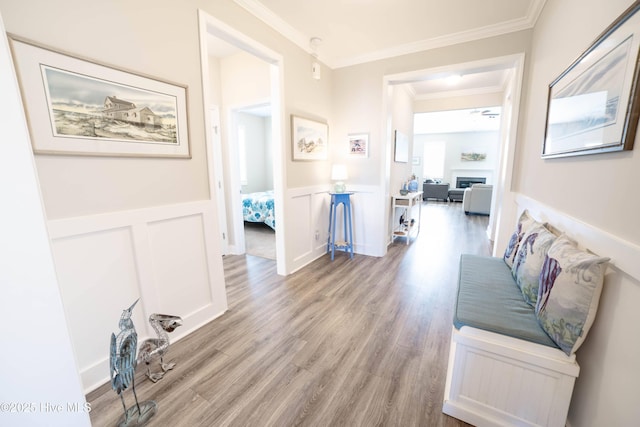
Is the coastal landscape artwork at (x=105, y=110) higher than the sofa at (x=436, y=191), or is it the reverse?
the coastal landscape artwork at (x=105, y=110)

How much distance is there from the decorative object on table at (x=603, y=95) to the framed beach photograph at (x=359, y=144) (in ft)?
6.86

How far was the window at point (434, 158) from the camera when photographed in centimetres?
1093

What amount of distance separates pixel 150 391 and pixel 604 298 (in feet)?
7.46

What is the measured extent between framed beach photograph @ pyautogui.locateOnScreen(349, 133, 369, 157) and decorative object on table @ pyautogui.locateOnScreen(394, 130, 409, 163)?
0.91 meters

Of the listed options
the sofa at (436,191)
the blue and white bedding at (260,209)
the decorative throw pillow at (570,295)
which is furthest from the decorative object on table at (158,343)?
the sofa at (436,191)

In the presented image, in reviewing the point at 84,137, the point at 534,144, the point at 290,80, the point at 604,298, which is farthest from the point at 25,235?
the point at 534,144

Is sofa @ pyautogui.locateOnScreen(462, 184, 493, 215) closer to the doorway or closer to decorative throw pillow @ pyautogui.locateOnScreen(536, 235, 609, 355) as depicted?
the doorway

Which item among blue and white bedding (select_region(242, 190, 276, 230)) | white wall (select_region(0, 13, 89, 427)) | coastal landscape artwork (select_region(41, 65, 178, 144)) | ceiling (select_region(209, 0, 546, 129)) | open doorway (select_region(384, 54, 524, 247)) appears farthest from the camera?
blue and white bedding (select_region(242, 190, 276, 230))

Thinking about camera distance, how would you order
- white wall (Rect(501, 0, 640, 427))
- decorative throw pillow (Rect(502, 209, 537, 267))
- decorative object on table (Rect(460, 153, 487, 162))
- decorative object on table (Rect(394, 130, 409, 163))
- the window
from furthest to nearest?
1. the window
2. decorative object on table (Rect(460, 153, 487, 162))
3. decorative object on table (Rect(394, 130, 409, 163))
4. decorative throw pillow (Rect(502, 209, 537, 267))
5. white wall (Rect(501, 0, 640, 427))

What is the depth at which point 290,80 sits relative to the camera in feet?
9.30

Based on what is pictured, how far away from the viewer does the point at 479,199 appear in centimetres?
659

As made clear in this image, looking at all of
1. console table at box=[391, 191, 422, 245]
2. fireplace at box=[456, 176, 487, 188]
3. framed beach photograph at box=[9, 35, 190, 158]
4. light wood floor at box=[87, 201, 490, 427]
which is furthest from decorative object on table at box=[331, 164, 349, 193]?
fireplace at box=[456, 176, 487, 188]

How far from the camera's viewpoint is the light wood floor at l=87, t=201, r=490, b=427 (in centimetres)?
135

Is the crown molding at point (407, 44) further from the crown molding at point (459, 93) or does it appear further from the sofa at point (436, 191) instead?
the sofa at point (436, 191)
